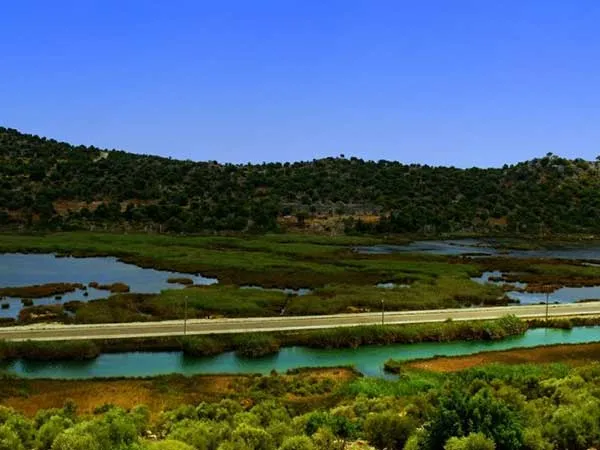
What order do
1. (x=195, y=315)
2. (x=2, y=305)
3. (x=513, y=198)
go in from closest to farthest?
(x=195, y=315), (x=2, y=305), (x=513, y=198)

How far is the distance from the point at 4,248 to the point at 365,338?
240ft

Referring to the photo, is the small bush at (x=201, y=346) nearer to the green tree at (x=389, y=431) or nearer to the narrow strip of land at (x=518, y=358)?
the narrow strip of land at (x=518, y=358)

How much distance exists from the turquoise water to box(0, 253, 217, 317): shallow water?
2043 cm

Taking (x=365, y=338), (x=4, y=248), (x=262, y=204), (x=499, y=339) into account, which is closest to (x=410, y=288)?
(x=499, y=339)

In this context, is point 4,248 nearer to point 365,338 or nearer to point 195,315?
point 195,315

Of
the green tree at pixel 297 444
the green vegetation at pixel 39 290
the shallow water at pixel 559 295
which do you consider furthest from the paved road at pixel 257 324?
the green tree at pixel 297 444

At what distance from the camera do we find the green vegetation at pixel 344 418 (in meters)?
19.7

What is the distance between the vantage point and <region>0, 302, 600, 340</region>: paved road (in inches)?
1757

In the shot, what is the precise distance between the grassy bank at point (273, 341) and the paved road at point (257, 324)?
5.38 feet

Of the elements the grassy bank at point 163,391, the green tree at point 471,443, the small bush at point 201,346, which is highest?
the green tree at point 471,443

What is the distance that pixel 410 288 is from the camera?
69.1 metres

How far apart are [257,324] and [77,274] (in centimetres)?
3802

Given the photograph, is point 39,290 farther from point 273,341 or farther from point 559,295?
point 559,295

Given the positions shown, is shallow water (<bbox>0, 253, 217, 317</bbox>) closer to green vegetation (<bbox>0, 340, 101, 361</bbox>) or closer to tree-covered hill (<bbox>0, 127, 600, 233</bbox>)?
green vegetation (<bbox>0, 340, 101, 361</bbox>)
